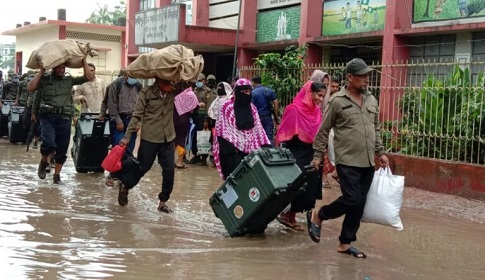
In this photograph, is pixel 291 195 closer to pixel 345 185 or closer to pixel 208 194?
pixel 345 185

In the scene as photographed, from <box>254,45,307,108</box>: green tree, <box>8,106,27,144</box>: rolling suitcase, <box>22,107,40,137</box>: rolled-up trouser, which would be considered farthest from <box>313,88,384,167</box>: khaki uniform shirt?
<box>8,106,27,144</box>: rolling suitcase

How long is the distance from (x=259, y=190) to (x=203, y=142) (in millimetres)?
6336

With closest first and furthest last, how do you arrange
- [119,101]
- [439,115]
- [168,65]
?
[168,65], [119,101], [439,115]

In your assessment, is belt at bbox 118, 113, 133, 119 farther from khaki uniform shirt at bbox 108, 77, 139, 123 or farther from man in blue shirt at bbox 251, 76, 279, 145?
man in blue shirt at bbox 251, 76, 279, 145

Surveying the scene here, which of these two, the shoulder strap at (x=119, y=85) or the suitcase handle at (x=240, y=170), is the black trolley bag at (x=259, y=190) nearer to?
the suitcase handle at (x=240, y=170)

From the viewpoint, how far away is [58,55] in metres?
7.58

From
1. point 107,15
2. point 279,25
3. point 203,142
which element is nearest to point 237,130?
point 203,142

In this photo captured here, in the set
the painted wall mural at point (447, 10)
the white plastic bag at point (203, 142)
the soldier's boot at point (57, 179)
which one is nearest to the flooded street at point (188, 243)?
the soldier's boot at point (57, 179)

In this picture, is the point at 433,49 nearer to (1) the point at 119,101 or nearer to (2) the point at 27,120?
(1) the point at 119,101

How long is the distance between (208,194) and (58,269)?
4.12m

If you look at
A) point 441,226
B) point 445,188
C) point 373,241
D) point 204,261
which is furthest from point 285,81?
point 204,261

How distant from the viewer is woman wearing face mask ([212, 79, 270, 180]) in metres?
6.46

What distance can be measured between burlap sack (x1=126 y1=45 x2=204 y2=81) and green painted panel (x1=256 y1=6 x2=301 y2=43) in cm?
967

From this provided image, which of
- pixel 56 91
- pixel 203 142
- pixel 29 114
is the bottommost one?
pixel 203 142
